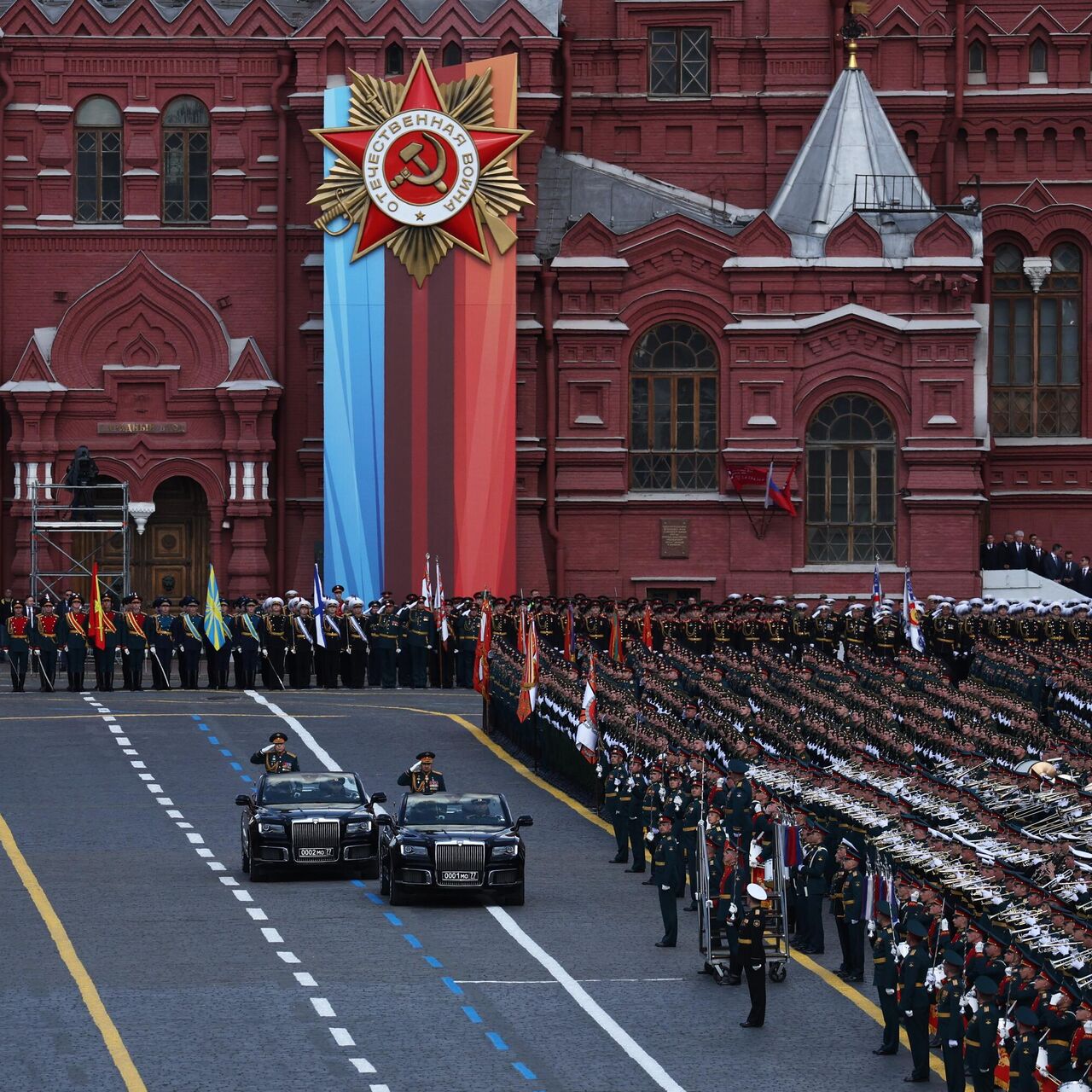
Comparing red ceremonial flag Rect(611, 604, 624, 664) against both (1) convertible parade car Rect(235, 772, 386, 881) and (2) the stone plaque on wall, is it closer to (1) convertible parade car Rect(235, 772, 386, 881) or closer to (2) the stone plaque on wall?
(2) the stone plaque on wall

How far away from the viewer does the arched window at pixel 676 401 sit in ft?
184

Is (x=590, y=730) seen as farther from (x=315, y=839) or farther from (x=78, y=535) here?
(x=78, y=535)

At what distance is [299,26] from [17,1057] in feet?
123

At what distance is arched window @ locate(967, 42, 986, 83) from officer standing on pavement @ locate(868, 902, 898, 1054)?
39798mm

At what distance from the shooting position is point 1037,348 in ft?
198

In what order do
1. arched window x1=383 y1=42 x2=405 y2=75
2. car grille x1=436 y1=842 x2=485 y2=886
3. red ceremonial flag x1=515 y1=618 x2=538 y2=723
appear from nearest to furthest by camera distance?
car grille x1=436 y1=842 x2=485 y2=886 < red ceremonial flag x1=515 y1=618 x2=538 y2=723 < arched window x1=383 y1=42 x2=405 y2=75

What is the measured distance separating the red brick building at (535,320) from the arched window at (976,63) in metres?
2.55

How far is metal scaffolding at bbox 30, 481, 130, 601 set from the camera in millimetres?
54188

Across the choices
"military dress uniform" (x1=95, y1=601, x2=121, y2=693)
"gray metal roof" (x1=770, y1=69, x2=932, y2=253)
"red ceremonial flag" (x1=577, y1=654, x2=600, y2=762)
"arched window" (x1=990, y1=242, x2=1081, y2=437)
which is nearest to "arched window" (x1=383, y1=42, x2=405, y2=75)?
"gray metal roof" (x1=770, y1=69, x2=932, y2=253)

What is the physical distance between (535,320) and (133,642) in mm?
12910

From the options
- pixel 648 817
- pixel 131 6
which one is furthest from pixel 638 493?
pixel 648 817

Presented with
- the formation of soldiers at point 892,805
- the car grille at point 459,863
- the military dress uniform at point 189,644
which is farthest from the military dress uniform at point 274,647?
the car grille at point 459,863

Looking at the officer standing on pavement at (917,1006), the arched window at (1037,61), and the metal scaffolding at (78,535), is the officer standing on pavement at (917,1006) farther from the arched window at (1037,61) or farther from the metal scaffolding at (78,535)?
the arched window at (1037,61)

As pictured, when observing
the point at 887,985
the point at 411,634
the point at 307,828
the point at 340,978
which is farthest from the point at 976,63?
the point at 887,985
